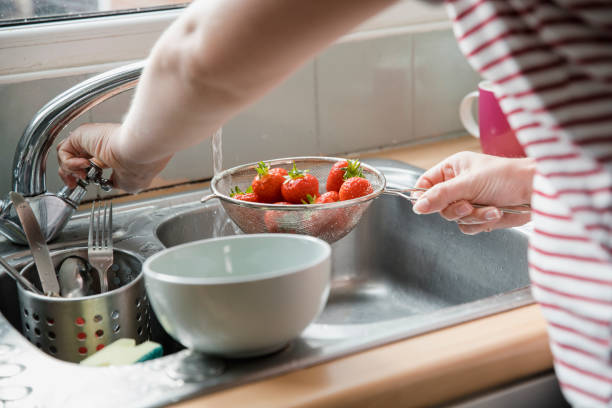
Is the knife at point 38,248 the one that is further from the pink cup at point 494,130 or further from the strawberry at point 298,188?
the pink cup at point 494,130

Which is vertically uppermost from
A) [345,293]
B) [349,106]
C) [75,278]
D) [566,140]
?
[566,140]

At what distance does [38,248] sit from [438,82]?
82 centimetres

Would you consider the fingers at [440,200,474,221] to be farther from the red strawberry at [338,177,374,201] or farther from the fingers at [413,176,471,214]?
the red strawberry at [338,177,374,201]

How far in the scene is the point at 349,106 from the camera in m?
1.26

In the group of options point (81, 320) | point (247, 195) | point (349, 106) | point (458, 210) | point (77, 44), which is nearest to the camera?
point (81, 320)

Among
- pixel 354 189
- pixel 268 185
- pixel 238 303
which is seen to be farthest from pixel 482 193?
pixel 238 303

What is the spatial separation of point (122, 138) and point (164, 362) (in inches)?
8.5

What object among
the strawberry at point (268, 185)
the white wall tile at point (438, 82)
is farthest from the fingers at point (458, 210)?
the white wall tile at point (438, 82)

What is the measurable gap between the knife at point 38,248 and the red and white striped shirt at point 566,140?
1.78 feet

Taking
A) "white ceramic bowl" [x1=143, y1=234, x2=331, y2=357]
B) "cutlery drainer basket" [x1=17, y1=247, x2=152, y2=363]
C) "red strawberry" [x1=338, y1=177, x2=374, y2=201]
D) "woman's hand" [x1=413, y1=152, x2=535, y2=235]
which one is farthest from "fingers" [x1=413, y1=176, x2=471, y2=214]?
"cutlery drainer basket" [x1=17, y1=247, x2=152, y2=363]

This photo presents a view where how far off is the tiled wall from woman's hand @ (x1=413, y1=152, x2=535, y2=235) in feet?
1.38

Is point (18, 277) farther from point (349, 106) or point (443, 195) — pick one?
point (349, 106)

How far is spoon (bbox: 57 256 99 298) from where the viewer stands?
2.81ft

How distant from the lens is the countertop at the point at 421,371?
559 mm
